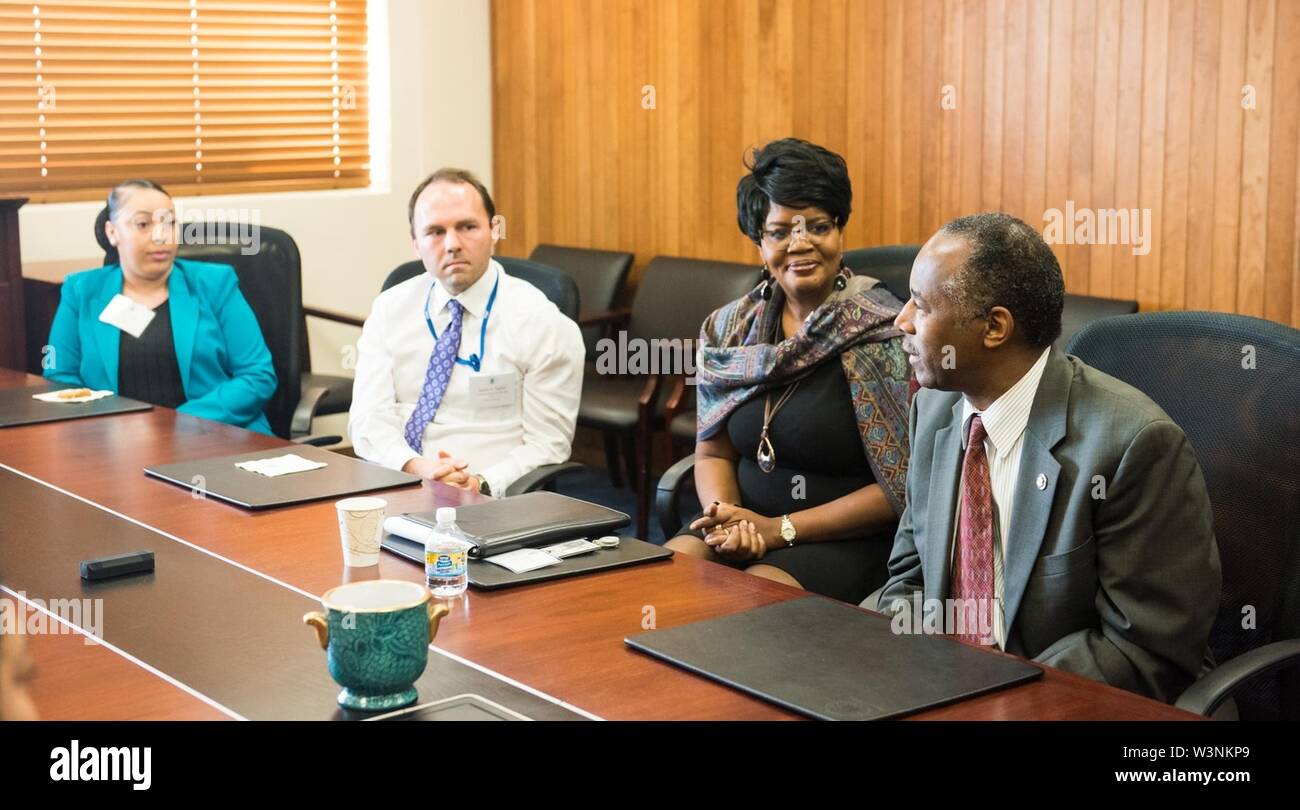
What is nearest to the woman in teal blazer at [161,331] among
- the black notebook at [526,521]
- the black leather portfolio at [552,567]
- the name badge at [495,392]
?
the name badge at [495,392]

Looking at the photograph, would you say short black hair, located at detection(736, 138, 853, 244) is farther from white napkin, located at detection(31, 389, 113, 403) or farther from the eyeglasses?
white napkin, located at detection(31, 389, 113, 403)

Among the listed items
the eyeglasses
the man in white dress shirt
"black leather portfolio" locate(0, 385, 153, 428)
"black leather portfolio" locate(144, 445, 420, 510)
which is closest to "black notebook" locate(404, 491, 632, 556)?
"black leather portfolio" locate(144, 445, 420, 510)

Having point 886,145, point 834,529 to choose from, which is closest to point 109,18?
point 886,145

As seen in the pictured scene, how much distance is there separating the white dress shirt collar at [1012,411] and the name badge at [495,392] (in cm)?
160

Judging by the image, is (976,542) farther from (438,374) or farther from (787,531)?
(438,374)

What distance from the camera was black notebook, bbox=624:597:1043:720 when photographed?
5.70 feet

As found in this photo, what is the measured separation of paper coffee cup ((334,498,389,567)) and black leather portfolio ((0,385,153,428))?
153cm

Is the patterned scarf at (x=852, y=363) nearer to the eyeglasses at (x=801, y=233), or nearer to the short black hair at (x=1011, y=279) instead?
the eyeglasses at (x=801, y=233)

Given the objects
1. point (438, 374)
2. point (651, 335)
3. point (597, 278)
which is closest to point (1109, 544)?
point (438, 374)

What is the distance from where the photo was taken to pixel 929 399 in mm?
2570

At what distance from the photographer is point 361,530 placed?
2352 millimetres

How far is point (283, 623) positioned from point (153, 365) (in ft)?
7.82

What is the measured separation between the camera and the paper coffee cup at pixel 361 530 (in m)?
2.34
